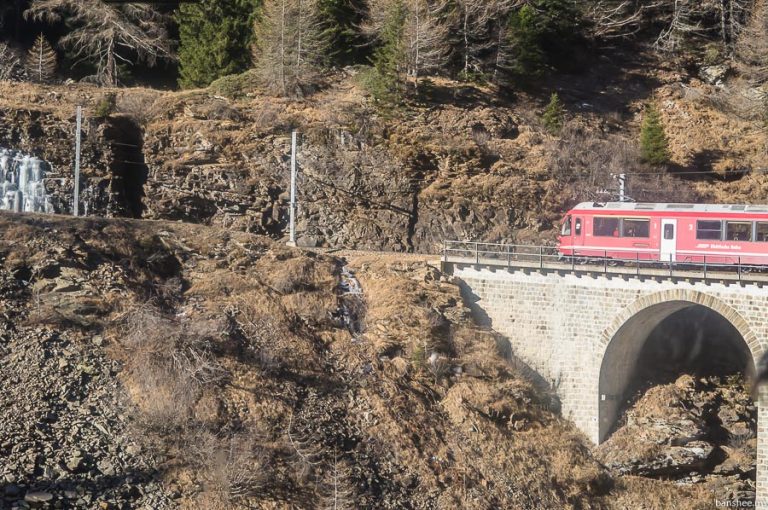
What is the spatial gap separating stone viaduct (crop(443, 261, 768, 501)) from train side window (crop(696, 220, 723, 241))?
227 centimetres

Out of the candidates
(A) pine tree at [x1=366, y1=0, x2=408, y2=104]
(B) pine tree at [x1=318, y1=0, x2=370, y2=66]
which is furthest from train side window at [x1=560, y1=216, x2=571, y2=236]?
(B) pine tree at [x1=318, y1=0, x2=370, y2=66]

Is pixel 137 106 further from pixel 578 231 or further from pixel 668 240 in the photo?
pixel 668 240

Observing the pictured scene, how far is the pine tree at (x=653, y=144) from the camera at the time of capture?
4034 cm

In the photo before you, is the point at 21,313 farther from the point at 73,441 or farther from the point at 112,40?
the point at 112,40

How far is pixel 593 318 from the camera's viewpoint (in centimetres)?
2794

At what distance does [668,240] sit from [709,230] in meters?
1.30

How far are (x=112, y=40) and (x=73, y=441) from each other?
92.6ft

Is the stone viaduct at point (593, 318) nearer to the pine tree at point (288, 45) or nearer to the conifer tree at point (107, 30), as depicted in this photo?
the pine tree at point (288, 45)

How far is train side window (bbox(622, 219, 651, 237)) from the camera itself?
29.0m

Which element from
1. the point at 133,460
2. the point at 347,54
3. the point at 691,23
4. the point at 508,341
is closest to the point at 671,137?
the point at 691,23

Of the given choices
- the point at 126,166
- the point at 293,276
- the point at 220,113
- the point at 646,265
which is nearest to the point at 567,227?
the point at 646,265

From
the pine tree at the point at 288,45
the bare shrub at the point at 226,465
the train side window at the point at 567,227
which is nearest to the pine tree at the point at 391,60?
the pine tree at the point at 288,45

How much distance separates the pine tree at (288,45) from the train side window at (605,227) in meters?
16.9

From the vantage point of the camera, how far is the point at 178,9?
45.9 m
